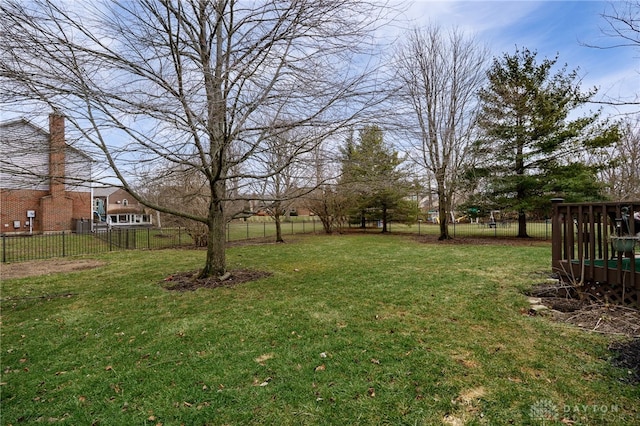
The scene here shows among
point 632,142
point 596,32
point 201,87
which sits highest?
point 632,142

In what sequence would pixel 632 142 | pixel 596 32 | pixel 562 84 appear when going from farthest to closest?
1. pixel 632 142
2. pixel 562 84
3. pixel 596 32

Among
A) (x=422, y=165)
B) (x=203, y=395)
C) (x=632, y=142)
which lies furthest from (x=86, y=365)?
(x=632, y=142)

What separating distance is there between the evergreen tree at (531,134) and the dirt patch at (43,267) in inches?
585

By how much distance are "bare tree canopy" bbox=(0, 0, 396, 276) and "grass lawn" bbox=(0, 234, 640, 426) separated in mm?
2441

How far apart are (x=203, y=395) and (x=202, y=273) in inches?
166

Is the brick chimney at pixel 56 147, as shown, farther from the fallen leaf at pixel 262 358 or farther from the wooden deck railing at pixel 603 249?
the wooden deck railing at pixel 603 249

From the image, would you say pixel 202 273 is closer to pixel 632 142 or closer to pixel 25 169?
pixel 25 169

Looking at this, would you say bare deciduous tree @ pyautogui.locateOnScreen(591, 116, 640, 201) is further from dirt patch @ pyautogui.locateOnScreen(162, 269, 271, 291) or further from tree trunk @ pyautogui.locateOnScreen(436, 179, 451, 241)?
dirt patch @ pyautogui.locateOnScreen(162, 269, 271, 291)

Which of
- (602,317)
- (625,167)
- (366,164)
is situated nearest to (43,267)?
(366,164)

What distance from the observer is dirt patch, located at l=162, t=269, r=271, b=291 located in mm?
5754

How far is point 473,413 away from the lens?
2.04 m

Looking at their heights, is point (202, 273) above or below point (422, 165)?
below

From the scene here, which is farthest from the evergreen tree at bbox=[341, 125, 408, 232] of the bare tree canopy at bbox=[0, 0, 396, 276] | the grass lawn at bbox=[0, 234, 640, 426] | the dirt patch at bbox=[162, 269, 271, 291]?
the dirt patch at bbox=[162, 269, 271, 291]

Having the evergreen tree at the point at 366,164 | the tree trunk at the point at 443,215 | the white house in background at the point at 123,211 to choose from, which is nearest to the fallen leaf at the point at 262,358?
the evergreen tree at the point at 366,164
